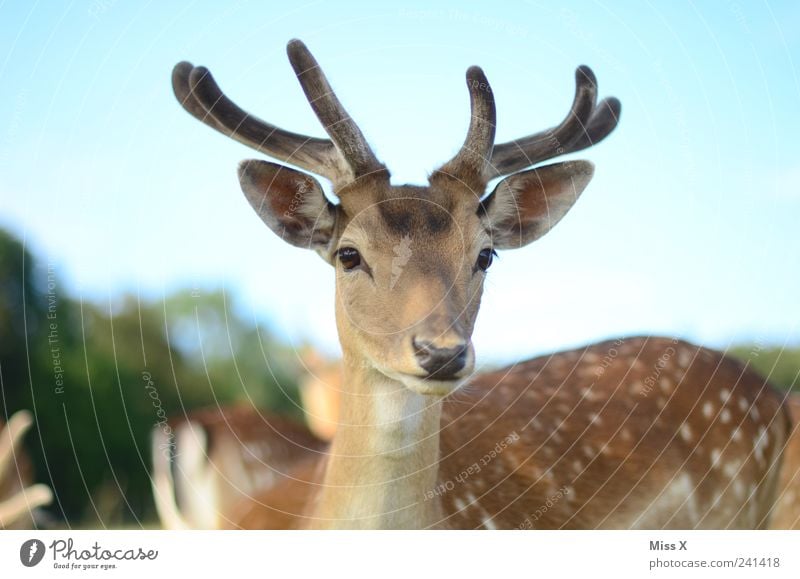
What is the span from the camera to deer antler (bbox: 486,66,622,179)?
9.63ft

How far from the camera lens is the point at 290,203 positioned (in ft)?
9.00

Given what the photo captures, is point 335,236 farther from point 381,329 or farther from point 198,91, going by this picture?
point 198,91

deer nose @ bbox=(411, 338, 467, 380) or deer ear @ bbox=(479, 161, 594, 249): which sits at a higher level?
deer ear @ bbox=(479, 161, 594, 249)

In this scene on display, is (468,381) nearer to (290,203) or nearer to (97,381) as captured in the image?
(290,203)

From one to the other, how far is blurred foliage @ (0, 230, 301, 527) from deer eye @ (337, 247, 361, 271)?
390cm

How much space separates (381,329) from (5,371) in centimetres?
682

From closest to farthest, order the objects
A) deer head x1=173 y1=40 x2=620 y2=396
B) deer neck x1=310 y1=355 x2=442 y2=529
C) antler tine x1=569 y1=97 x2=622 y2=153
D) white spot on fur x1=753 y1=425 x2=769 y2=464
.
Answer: deer head x1=173 y1=40 x2=620 y2=396, deer neck x1=310 y1=355 x2=442 y2=529, antler tine x1=569 y1=97 x2=622 y2=153, white spot on fur x1=753 y1=425 x2=769 y2=464

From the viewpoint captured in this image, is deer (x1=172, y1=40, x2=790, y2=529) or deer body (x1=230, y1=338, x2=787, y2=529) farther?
deer body (x1=230, y1=338, x2=787, y2=529)

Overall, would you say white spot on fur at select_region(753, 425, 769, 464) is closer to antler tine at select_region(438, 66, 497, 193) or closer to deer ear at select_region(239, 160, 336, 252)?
antler tine at select_region(438, 66, 497, 193)

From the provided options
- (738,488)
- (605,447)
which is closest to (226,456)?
(605,447)

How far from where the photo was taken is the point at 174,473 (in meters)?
6.29

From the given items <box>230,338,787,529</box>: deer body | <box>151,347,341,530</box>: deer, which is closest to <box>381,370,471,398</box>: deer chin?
<box>230,338,787,529</box>: deer body

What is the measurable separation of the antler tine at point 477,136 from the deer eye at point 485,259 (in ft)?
0.68

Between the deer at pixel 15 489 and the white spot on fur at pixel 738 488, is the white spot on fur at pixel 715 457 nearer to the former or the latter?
the white spot on fur at pixel 738 488
